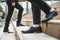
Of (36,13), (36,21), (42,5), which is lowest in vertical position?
(36,21)

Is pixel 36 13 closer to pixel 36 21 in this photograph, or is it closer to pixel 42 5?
pixel 36 21

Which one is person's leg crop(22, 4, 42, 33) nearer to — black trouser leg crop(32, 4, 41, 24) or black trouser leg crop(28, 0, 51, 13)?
black trouser leg crop(32, 4, 41, 24)

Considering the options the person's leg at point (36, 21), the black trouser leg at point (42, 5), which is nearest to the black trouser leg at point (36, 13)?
the person's leg at point (36, 21)

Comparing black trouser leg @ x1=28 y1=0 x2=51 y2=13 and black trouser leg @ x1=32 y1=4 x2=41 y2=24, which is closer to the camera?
black trouser leg @ x1=28 y1=0 x2=51 y2=13

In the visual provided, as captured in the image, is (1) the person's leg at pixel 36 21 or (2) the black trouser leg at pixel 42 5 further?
(1) the person's leg at pixel 36 21

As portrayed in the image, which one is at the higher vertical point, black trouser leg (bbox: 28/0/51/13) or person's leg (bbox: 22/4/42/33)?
black trouser leg (bbox: 28/0/51/13)

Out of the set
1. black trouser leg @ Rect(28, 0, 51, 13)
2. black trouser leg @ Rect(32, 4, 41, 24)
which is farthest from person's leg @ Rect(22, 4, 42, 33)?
black trouser leg @ Rect(28, 0, 51, 13)

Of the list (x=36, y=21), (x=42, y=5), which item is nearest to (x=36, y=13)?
(x=36, y=21)

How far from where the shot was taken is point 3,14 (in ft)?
34.5

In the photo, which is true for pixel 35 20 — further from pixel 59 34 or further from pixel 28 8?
pixel 28 8

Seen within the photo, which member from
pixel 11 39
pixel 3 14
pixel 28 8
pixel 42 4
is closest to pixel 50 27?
pixel 42 4

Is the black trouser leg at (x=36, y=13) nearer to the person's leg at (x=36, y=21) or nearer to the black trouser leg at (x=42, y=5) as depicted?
the person's leg at (x=36, y=21)

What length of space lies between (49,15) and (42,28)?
52 centimetres

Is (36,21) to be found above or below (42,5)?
below
